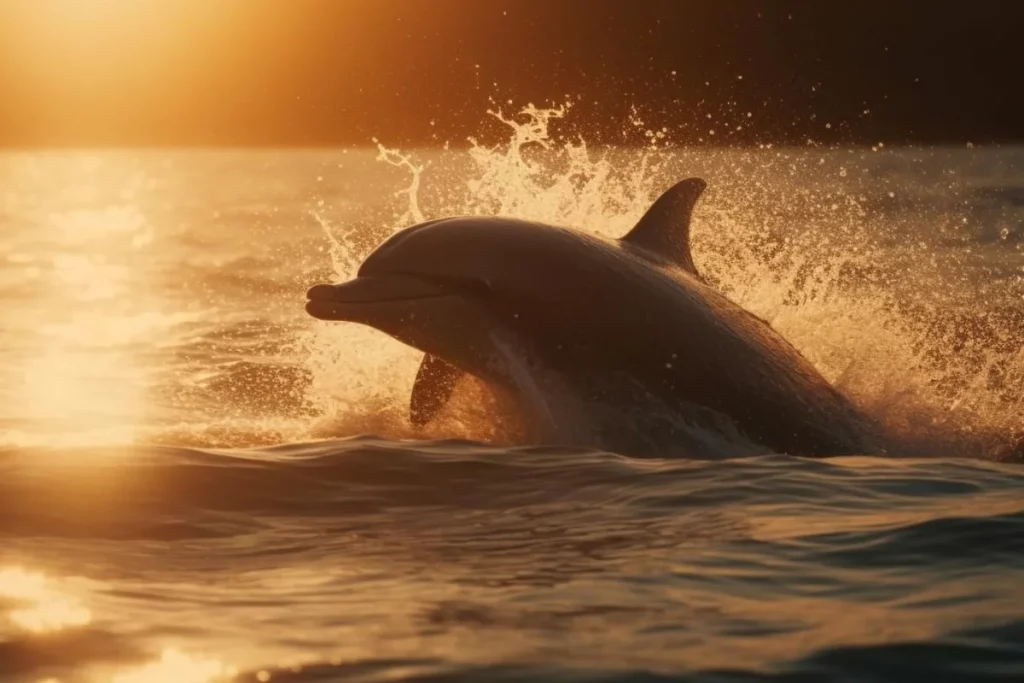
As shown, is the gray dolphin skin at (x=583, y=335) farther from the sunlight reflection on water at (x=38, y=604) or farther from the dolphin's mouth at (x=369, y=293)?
the sunlight reflection on water at (x=38, y=604)

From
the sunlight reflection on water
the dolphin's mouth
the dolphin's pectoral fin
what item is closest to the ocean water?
the sunlight reflection on water

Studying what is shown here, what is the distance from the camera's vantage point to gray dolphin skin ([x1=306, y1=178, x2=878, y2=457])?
37.1 feet

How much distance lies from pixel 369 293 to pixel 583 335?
5.05ft

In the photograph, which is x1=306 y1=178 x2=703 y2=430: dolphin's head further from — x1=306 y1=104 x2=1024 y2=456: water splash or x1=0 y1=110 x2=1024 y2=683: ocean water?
x1=306 y1=104 x2=1024 y2=456: water splash

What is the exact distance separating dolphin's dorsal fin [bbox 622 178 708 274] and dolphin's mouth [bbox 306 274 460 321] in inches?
66.2

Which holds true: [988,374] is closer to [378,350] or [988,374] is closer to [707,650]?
[378,350]

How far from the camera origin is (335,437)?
39.7ft

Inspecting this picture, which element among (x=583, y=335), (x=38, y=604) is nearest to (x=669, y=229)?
(x=583, y=335)

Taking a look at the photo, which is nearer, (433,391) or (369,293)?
(369,293)

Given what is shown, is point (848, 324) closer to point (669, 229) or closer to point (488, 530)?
point (669, 229)

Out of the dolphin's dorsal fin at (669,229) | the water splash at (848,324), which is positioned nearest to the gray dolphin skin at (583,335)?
the dolphin's dorsal fin at (669,229)

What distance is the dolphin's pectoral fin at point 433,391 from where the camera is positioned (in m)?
12.4

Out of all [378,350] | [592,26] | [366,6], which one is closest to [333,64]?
[366,6]

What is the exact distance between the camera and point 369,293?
38.2ft
